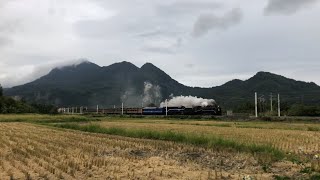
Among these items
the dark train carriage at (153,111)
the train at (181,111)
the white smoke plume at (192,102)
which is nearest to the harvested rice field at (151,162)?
the train at (181,111)

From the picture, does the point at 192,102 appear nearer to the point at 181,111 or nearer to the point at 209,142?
the point at 181,111

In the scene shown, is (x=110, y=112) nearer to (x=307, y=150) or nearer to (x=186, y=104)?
(x=186, y=104)

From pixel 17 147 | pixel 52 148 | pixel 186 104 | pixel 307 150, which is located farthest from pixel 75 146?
pixel 186 104

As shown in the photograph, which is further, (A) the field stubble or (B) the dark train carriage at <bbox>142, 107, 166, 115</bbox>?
(B) the dark train carriage at <bbox>142, 107, 166, 115</bbox>

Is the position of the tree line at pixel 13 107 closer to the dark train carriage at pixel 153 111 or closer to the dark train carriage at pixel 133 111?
the dark train carriage at pixel 133 111

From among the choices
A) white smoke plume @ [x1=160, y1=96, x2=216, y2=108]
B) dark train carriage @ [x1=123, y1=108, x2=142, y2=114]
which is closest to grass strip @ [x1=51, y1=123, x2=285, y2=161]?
white smoke plume @ [x1=160, y1=96, x2=216, y2=108]

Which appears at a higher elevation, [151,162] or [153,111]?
[153,111]

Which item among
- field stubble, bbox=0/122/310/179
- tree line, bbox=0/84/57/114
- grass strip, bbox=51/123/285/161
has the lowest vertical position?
field stubble, bbox=0/122/310/179

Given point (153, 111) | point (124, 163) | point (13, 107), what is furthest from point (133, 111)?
point (124, 163)

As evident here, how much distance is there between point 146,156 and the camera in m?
19.6

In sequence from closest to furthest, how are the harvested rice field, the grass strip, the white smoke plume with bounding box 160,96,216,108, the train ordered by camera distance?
the harvested rice field < the grass strip < the train < the white smoke plume with bounding box 160,96,216,108

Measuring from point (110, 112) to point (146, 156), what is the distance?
84.2 meters

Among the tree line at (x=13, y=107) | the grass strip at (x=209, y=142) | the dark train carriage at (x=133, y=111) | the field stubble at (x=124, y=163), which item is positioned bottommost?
the field stubble at (x=124, y=163)

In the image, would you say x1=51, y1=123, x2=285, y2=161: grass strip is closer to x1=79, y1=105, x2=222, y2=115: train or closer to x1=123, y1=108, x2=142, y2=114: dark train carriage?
x1=79, y1=105, x2=222, y2=115: train
